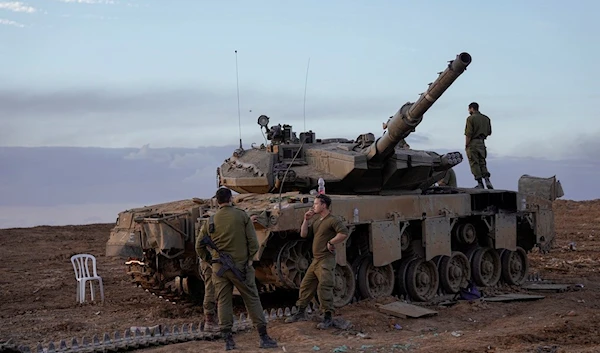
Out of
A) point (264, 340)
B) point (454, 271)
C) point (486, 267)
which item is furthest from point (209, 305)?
point (486, 267)

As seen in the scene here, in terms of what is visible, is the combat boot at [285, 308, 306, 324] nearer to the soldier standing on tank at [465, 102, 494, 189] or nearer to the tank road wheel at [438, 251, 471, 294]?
the tank road wheel at [438, 251, 471, 294]

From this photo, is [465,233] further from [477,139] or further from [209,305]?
[209,305]

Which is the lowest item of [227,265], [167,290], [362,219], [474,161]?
[167,290]

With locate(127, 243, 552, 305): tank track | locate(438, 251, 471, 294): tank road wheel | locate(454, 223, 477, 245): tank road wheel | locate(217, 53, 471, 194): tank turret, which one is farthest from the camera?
locate(454, 223, 477, 245): tank road wheel

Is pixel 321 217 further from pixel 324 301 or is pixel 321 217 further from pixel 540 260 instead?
pixel 540 260

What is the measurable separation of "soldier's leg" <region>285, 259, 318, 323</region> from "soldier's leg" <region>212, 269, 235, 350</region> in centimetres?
183

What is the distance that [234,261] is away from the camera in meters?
9.95

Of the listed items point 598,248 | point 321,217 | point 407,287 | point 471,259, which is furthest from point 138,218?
point 598,248

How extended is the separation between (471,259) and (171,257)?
594 centimetres

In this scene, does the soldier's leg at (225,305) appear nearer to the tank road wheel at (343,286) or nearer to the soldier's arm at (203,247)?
the soldier's arm at (203,247)

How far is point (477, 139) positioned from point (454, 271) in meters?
2.91

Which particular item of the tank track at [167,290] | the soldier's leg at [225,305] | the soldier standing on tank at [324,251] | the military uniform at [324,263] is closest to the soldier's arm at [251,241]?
the soldier's leg at [225,305]

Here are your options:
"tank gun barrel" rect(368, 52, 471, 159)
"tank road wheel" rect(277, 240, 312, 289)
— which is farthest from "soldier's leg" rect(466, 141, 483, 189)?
"tank road wheel" rect(277, 240, 312, 289)

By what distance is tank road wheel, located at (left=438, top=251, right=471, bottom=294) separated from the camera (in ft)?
50.5
